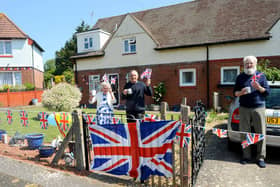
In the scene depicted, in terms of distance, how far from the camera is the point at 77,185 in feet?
11.5

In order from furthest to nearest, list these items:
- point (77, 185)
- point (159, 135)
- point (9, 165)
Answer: point (9, 165) < point (77, 185) < point (159, 135)

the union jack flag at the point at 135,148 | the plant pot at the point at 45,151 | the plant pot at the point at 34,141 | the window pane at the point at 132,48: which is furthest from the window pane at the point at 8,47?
the union jack flag at the point at 135,148

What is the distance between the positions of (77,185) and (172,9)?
16007mm

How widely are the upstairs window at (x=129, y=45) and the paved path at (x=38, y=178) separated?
1175 cm

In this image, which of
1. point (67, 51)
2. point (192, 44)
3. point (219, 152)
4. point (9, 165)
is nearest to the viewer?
point (9, 165)

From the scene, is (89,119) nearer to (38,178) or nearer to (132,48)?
(38,178)

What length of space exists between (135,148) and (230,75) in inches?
417

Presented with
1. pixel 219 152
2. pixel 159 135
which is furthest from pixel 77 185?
pixel 219 152

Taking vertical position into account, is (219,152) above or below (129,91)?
below

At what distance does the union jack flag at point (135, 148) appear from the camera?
327cm

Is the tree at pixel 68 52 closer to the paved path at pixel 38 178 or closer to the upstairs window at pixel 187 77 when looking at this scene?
the upstairs window at pixel 187 77

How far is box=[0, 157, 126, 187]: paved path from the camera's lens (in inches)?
140

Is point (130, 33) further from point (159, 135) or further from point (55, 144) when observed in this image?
point (159, 135)

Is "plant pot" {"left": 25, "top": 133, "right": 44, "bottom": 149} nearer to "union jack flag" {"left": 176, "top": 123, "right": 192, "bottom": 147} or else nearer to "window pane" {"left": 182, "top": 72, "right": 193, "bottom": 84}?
"union jack flag" {"left": 176, "top": 123, "right": 192, "bottom": 147}
